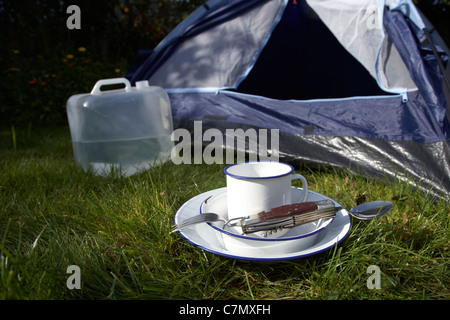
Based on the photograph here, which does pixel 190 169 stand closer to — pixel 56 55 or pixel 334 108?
pixel 334 108

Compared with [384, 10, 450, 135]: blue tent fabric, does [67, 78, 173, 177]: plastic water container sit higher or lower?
lower

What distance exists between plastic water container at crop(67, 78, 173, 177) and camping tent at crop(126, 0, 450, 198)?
0.97 ft

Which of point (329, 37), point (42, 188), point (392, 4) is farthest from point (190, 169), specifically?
point (329, 37)

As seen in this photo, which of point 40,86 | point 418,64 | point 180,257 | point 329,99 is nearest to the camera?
point 180,257

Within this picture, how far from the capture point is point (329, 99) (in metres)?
1.78

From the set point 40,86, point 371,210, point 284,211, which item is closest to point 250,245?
point 284,211

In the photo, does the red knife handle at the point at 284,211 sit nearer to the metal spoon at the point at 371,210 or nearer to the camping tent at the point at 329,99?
the metal spoon at the point at 371,210

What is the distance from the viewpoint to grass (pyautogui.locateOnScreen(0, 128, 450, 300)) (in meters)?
0.77

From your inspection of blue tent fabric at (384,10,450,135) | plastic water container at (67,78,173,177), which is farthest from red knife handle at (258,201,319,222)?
plastic water container at (67,78,173,177)

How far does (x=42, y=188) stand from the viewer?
4.79 ft

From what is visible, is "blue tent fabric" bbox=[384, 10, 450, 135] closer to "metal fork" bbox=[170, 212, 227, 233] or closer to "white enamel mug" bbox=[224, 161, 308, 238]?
"white enamel mug" bbox=[224, 161, 308, 238]

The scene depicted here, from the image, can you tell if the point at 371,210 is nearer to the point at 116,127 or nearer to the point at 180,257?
the point at 180,257

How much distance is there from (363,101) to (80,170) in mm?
1400

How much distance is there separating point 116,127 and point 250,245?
1338 millimetres
